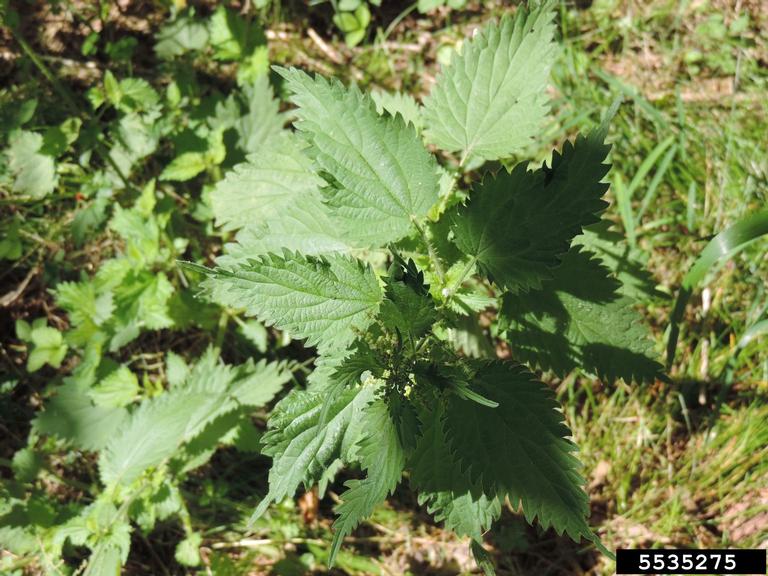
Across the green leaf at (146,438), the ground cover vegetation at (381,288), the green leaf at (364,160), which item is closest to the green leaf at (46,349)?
the ground cover vegetation at (381,288)

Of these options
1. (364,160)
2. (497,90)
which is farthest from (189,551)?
(497,90)

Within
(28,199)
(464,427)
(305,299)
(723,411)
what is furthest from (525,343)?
(28,199)

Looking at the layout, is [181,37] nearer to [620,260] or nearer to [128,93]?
[128,93]

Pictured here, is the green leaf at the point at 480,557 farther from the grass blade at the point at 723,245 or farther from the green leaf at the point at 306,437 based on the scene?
the grass blade at the point at 723,245

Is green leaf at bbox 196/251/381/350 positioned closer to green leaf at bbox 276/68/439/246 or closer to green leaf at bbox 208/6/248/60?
green leaf at bbox 276/68/439/246

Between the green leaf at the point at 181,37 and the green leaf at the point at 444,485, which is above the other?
the green leaf at the point at 181,37

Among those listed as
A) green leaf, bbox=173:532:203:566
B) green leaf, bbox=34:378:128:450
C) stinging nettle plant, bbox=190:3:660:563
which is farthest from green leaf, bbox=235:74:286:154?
green leaf, bbox=173:532:203:566
